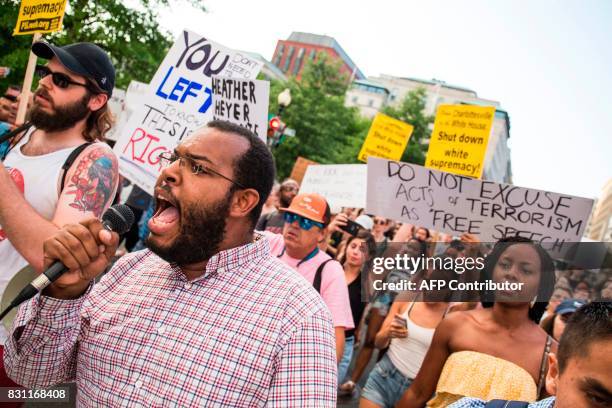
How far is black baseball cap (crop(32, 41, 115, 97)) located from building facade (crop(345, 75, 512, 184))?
88199 mm

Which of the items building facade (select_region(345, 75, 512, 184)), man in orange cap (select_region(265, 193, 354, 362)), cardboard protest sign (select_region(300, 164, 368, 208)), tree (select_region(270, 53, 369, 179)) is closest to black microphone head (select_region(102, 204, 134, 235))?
man in orange cap (select_region(265, 193, 354, 362))

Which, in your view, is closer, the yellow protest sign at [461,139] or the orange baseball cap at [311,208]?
the orange baseball cap at [311,208]

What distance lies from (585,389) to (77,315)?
1508 mm

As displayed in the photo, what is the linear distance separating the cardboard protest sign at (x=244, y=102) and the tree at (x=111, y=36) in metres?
11.1

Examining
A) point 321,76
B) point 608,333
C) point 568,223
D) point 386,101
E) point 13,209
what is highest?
point 386,101

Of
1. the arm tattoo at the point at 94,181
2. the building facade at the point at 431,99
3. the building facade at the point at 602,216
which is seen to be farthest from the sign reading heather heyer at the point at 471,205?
the building facade at the point at 602,216

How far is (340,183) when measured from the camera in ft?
31.4

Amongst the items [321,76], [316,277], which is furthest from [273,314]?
[321,76]

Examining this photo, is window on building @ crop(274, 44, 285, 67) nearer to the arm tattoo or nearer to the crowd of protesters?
the crowd of protesters

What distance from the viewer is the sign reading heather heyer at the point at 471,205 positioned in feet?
13.9

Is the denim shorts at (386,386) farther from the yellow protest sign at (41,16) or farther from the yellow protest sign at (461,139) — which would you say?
the yellow protest sign at (41,16)

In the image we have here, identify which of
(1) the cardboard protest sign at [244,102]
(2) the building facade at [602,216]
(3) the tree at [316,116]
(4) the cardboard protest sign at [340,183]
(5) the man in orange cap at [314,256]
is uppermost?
(2) the building facade at [602,216]

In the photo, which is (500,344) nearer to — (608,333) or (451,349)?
A: (451,349)

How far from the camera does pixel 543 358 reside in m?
2.79
